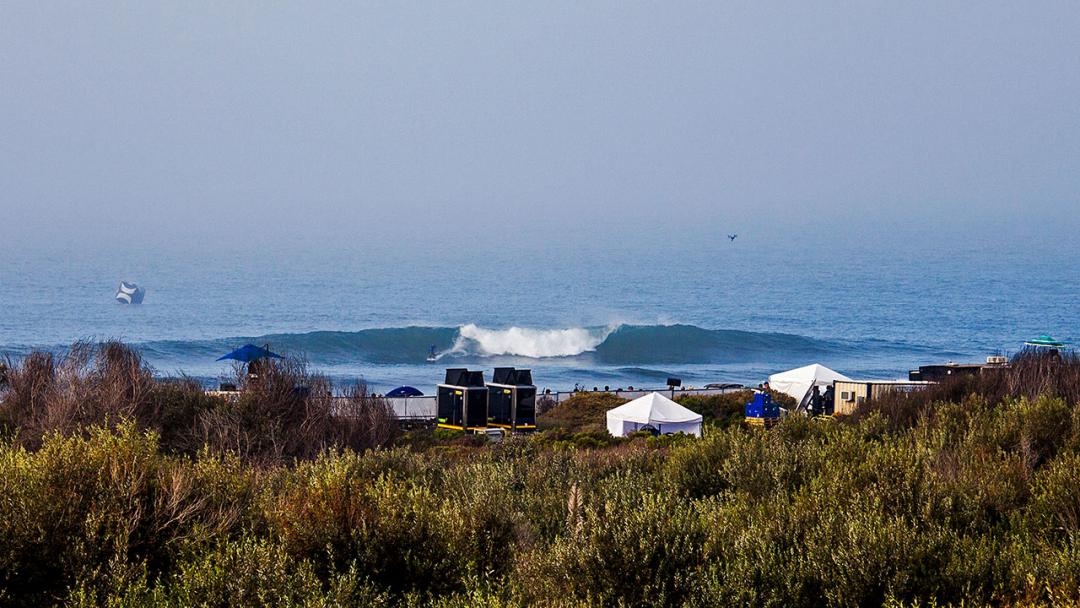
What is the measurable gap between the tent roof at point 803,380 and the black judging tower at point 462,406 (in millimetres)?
11363

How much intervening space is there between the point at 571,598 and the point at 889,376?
51554 mm

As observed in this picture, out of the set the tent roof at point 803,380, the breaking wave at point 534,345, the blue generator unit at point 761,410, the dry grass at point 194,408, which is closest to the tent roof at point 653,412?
the blue generator unit at point 761,410

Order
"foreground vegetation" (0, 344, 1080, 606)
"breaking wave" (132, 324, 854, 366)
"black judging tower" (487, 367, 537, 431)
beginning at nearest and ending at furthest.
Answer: "foreground vegetation" (0, 344, 1080, 606) < "black judging tower" (487, 367, 537, 431) < "breaking wave" (132, 324, 854, 366)

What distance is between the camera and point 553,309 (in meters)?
95.4

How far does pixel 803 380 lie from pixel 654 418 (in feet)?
31.4

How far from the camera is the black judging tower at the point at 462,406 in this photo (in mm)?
30156

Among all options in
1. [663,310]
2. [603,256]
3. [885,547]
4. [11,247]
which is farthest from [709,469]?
[11,247]

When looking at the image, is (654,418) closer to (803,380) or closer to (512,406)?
(512,406)

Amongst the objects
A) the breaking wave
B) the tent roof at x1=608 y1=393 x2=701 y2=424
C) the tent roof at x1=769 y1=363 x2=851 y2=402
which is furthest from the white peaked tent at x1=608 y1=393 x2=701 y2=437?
the breaking wave

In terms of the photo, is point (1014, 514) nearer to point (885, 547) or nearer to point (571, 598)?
point (885, 547)

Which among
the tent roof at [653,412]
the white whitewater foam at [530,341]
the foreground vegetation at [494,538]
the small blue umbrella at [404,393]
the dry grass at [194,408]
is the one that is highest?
the foreground vegetation at [494,538]

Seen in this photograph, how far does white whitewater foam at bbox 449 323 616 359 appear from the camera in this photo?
71.8 meters

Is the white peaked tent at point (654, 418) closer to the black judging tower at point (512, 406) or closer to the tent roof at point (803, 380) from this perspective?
the black judging tower at point (512, 406)

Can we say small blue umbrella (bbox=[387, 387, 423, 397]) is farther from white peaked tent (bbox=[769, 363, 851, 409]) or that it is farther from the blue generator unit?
white peaked tent (bbox=[769, 363, 851, 409])
